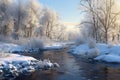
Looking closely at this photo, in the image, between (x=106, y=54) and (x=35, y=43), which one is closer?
(x=106, y=54)

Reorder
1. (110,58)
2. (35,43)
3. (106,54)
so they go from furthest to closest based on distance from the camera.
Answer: (35,43), (106,54), (110,58)

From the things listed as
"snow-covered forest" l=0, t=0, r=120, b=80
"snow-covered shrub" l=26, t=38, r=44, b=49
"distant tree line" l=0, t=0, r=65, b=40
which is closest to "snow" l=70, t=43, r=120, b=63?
"snow-covered forest" l=0, t=0, r=120, b=80

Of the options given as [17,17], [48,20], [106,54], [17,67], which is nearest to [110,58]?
[106,54]

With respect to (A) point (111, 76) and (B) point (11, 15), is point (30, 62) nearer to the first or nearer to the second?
(A) point (111, 76)

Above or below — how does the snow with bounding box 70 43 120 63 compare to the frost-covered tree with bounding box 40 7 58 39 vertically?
below

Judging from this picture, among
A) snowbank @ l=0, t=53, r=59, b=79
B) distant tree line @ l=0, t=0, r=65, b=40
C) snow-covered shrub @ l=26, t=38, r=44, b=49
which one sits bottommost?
snowbank @ l=0, t=53, r=59, b=79

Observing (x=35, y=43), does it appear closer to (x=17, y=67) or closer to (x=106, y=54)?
(x=106, y=54)

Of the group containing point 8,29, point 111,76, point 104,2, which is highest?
point 104,2

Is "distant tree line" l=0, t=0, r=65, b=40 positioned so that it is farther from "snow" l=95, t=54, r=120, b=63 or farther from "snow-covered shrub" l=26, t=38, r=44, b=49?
"snow" l=95, t=54, r=120, b=63

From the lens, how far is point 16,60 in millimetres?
24172

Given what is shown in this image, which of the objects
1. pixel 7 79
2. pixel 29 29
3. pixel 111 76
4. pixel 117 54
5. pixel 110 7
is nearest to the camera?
pixel 7 79

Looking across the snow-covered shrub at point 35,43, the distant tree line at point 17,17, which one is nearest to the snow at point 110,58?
the snow-covered shrub at point 35,43

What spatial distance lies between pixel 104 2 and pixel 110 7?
2034mm

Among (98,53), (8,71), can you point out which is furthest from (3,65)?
(98,53)
